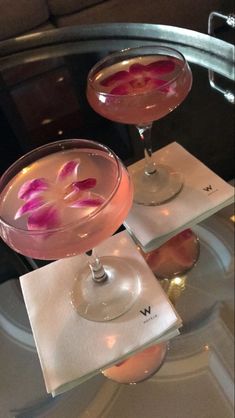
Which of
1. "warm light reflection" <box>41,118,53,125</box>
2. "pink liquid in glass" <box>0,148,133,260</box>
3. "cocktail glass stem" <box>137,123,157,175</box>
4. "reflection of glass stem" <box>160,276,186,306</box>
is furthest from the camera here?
"warm light reflection" <box>41,118,53,125</box>

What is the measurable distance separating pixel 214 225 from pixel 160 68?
8.7 inches

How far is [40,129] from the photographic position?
86 cm

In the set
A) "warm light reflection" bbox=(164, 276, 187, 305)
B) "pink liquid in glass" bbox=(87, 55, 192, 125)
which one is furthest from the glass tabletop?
"pink liquid in glass" bbox=(87, 55, 192, 125)

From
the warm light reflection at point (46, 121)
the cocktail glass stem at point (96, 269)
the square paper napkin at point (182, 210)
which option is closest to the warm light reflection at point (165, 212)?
the square paper napkin at point (182, 210)

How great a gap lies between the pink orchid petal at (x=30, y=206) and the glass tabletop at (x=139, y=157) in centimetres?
14

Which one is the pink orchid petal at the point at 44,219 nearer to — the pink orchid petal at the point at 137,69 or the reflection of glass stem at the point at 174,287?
the reflection of glass stem at the point at 174,287

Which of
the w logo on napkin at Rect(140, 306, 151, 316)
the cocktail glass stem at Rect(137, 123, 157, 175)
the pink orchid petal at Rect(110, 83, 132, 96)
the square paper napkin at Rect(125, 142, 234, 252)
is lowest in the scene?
the w logo on napkin at Rect(140, 306, 151, 316)

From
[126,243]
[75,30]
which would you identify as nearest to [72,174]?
[126,243]

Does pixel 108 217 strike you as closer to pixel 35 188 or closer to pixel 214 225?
pixel 35 188

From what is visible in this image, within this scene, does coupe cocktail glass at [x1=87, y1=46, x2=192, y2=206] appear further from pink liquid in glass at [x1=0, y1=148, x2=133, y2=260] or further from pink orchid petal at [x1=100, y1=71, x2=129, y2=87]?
pink liquid in glass at [x1=0, y1=148, x2=133, y2=260]

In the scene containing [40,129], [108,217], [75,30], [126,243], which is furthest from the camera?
[75,30]

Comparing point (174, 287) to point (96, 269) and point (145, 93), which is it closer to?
point (96, 269)

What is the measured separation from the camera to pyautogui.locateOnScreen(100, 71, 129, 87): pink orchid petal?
2.08 feet

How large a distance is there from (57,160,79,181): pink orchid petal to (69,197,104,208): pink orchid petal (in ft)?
0.16
